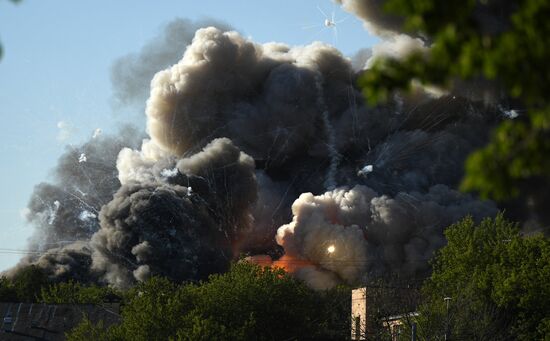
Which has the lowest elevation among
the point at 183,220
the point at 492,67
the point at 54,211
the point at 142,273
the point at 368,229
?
the point at 492,67

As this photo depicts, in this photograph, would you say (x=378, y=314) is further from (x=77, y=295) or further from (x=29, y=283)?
(x=29, y=283)

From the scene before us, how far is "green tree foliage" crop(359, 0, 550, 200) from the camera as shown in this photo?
38.9 feet

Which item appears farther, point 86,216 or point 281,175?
point 86,216

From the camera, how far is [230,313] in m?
82.2

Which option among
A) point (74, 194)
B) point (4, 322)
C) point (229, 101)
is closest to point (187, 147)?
point (229, 101)

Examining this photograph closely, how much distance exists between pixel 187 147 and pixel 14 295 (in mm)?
31463

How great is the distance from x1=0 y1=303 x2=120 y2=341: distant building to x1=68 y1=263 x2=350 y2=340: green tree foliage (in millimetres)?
4976

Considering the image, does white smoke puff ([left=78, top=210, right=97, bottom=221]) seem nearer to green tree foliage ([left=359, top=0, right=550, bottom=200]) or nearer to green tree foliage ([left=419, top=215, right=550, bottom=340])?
green tree foliage ([left=419, top=215, right=550, bottom=340])

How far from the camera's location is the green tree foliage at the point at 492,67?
11.9 m

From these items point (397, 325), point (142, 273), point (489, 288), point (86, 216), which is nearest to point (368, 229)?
point (142, 273)

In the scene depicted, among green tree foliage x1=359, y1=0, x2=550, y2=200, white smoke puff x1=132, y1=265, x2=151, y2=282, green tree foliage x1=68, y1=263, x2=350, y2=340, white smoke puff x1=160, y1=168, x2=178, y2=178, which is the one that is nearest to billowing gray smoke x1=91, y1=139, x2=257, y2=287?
white smoke puff x1=132, y1=265, x2=151, y2=282

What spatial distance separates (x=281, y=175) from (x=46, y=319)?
63223 millimetres

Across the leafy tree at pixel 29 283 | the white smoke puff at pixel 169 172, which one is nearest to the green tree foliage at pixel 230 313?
Answer: the white smoke puff at pixel 169 172

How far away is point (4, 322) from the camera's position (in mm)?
91625
